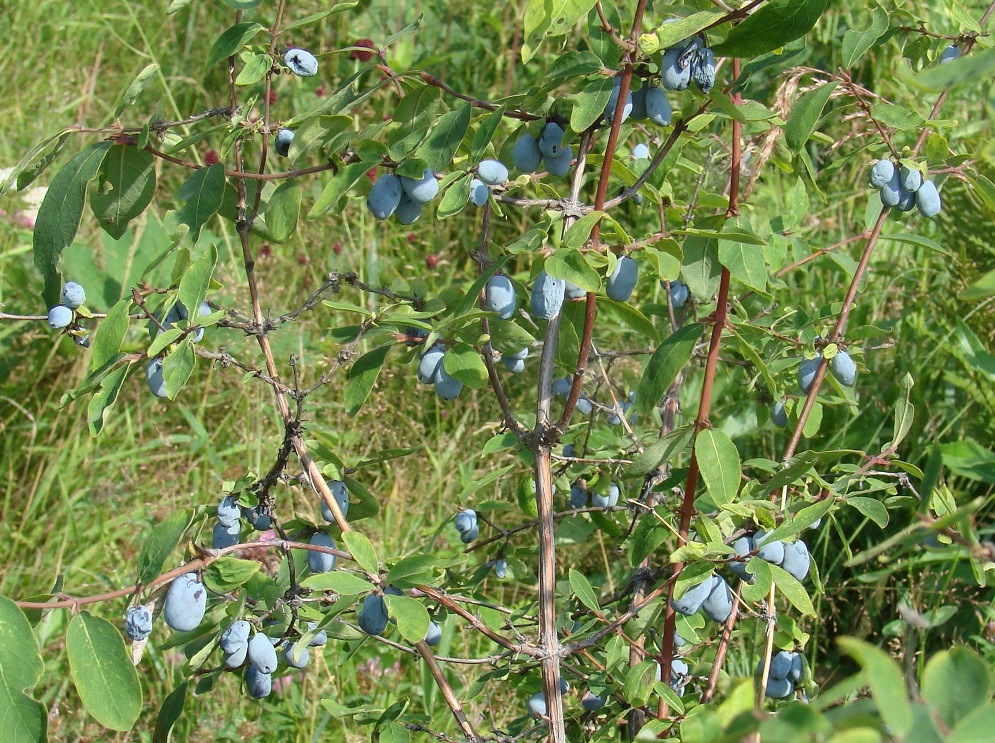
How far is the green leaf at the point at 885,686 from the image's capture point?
19.7 inches

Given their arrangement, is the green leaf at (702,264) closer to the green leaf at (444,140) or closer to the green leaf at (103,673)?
the green leaf at (444,140)

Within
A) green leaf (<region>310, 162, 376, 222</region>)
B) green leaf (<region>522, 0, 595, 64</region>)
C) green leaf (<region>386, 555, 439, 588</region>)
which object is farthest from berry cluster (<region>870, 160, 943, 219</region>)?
green leaf (<region>386, 555, 439, 588</region>)

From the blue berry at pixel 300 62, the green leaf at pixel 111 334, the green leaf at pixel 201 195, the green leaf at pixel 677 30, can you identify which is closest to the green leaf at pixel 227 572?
the green leaf at pixel 111 334

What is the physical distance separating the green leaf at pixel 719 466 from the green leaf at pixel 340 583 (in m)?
0.44

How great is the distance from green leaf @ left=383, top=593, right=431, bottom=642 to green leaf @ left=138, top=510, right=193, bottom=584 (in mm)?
247

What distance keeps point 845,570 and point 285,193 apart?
67.9 inches

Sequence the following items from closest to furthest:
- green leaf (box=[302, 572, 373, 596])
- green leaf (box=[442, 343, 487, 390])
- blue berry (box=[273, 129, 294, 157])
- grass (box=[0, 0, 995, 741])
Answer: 1. green leaf (box=[302, 572, 373, 596])
2. green leaf (box=[442, 343, 487, 390])
3. blue berry (box=[273, 129, 294, 157])
4. grass (box=[0, 0, 995, 741])

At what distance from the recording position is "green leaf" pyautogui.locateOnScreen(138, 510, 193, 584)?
1122mm

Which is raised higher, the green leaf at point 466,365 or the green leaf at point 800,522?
the green leaf at point 466,365

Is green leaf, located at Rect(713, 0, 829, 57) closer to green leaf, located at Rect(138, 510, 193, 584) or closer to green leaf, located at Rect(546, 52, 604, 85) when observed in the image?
green leaf, located at Rect(546, 52, 604, 85)

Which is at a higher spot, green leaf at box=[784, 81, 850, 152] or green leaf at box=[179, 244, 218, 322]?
green leaf at box=[784, 81, 850, 152]

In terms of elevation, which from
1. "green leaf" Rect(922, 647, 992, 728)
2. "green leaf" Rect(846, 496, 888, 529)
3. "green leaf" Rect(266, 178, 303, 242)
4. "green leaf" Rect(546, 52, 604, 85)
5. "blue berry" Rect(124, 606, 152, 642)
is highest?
"green leaf" Rect(546, 52, 604, 85)

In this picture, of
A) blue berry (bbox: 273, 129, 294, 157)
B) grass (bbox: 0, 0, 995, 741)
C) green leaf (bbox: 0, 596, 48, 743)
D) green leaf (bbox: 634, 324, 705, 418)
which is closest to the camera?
green leaf (bbox: 0, 596, 48, 743)

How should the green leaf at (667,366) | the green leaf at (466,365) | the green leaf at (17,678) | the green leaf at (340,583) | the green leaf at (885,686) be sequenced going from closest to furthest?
1. the green leaf at (885,686)
2. the green leaf at (17,678)
3. the green leaf at (340,583)
4. the green leaf at (466,365)
5. the green leaf at (667,366)
